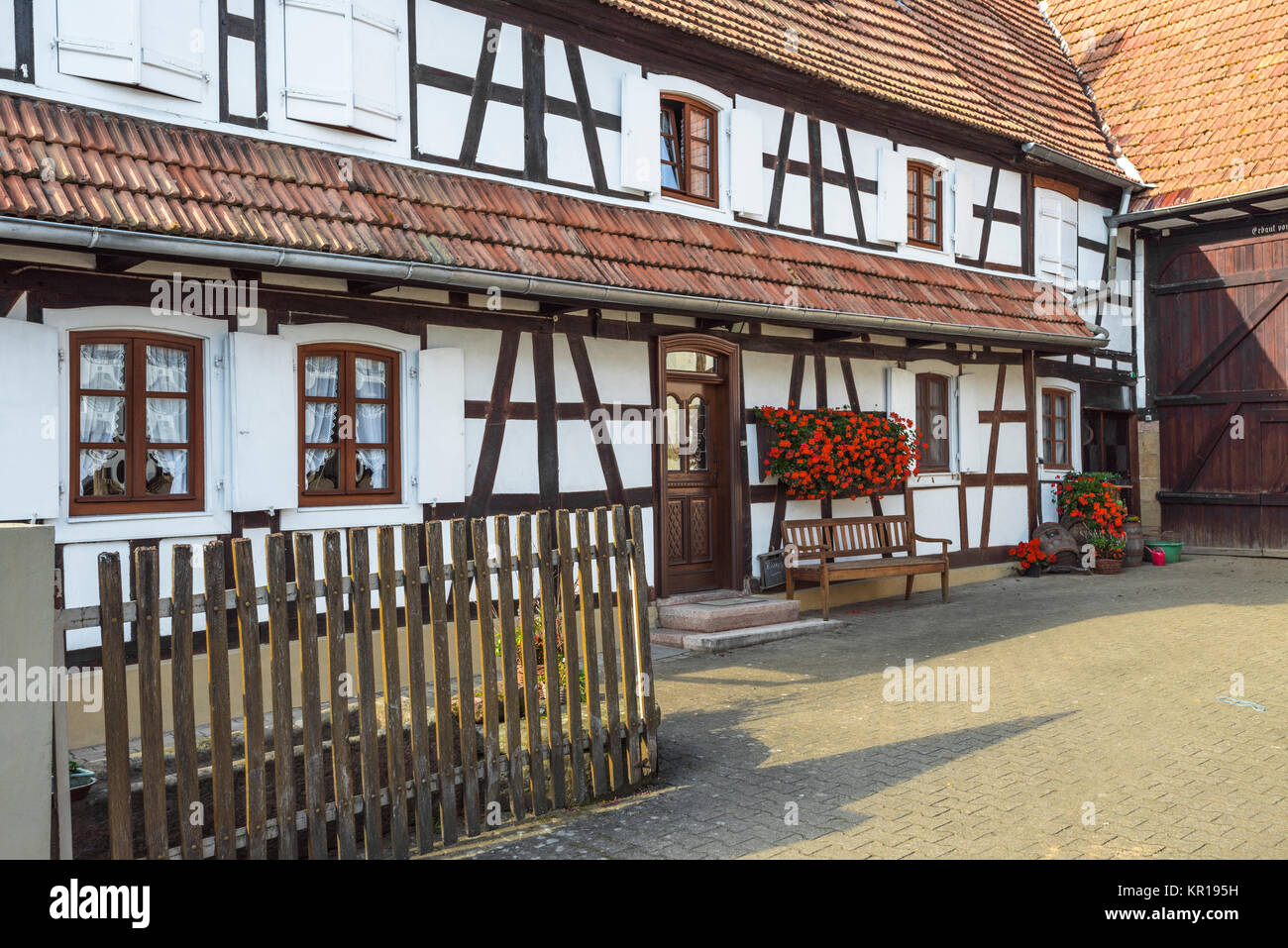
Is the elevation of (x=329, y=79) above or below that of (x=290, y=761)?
above

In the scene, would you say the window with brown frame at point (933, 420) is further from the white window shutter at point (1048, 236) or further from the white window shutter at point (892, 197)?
the white window shutter at point (1048, 236)

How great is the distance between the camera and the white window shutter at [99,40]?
6.65 metres

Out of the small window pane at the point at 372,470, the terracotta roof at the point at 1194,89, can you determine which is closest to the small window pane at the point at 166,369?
the small window pane at the point at 372,470

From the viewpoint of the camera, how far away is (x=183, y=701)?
3809 mm

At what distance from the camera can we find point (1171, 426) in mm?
16625

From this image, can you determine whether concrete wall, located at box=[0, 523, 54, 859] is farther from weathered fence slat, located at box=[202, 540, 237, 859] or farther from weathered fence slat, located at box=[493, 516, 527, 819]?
weathered fence slat, located at box=[493, 516, 527, 819]

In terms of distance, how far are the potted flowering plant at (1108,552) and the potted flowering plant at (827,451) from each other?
4.30 metres

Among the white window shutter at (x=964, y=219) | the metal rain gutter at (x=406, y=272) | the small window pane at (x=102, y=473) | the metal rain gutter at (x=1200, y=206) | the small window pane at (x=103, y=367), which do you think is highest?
the metal rain gutter at (x=1200, y=206)

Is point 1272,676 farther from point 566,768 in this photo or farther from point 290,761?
point 290,761

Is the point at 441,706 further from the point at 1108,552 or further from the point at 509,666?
the point at 1108,552

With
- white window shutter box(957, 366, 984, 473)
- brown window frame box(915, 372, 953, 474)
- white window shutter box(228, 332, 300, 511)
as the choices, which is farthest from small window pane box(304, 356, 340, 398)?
white window shutter box(957, 366, 984, 473)

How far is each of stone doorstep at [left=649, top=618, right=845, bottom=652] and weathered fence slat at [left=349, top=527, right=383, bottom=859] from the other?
16.0 feet
